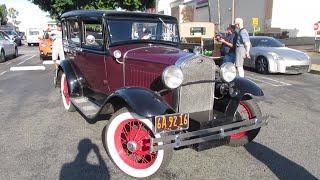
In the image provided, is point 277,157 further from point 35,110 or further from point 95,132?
point 35,110

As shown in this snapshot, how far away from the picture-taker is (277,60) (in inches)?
454

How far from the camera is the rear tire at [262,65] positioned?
12.0 m

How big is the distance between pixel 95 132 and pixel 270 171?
263 centimetres

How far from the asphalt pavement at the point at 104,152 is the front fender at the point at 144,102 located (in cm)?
74

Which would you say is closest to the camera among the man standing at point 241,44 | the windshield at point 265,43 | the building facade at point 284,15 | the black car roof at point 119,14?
the black car roof at point 119,14

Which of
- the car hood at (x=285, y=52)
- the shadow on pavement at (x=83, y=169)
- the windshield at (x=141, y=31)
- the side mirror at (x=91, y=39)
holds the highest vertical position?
the windshield at (x=141, y=31)

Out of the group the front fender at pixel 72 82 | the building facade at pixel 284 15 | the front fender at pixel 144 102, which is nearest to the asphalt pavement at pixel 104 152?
the front fender at pixel 72 82

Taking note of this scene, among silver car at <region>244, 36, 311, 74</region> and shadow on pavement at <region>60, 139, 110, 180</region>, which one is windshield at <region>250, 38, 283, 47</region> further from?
shadow on pavement at <region>60, 139, 110, 180</region>

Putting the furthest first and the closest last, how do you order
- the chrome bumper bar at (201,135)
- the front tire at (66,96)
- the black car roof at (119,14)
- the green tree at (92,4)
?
the green tree at (92,4)
the front tire at (66,96)
the black car roof at (119,14)
the chrome bumper bar at (201,135)

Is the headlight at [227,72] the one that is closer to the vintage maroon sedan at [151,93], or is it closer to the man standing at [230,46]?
the vintage maroon sedan at [151,93]

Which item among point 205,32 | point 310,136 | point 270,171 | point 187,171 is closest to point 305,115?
point 310,136

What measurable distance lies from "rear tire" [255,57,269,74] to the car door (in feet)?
24.2

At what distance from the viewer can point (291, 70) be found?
11508mm

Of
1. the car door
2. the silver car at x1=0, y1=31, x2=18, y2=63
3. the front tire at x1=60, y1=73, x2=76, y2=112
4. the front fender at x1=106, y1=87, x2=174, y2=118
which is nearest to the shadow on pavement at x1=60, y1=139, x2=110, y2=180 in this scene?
the front fender at x1=106, y1=87, x2=174, y2=118
